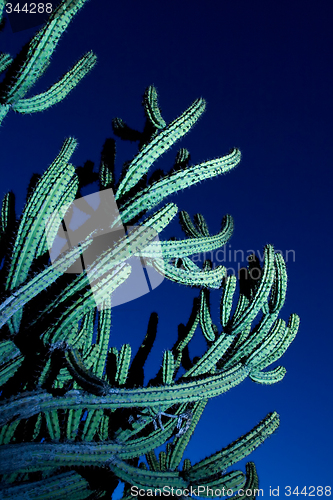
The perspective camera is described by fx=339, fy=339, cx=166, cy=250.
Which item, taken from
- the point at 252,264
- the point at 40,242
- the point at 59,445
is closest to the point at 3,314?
the point at 40,242

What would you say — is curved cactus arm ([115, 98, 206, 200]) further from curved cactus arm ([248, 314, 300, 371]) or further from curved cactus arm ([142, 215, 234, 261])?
curved cactus arm ([248, 314, 300, 371])

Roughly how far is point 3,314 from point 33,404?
80 cm

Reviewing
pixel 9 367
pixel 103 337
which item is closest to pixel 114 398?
pixel 103 337

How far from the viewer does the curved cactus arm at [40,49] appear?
2844 mm

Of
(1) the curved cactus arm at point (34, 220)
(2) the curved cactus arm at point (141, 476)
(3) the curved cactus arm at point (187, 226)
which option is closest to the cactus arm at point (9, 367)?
(1) the curved cactus arm at point (34, 220)

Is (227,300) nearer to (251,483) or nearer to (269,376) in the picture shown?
(269,376)

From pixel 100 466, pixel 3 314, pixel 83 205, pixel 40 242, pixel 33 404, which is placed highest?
pixel 83 205

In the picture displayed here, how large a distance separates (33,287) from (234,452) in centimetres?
246

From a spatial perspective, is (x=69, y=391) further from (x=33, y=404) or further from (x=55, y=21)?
(x=55, y=21)

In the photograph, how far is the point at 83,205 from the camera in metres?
3.76

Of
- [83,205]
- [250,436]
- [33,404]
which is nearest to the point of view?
[33,404]

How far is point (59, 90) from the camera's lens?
346 cm

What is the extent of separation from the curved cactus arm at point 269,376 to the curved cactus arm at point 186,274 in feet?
4.25

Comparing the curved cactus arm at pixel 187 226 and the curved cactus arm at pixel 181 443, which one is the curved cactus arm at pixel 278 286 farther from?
the curved cactus arm at pixel 181 443
